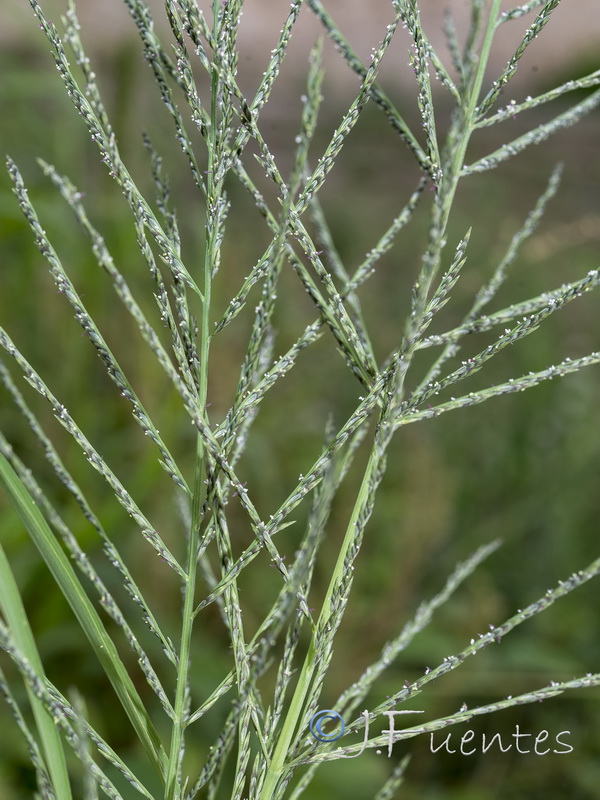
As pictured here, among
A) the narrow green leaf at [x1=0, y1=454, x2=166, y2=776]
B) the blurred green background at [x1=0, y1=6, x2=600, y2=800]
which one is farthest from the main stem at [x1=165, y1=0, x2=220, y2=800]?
the blurred green background at [x1=0, y1=6, x2=600, y2=800]

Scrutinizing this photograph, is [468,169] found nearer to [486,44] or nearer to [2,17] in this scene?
[486,44]

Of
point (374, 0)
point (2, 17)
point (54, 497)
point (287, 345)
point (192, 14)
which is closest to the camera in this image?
point (192, 14)

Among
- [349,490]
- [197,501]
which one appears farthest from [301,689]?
[349,490]

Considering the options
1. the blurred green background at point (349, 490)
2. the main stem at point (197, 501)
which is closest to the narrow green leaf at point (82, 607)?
the main stem at point (197, 501)

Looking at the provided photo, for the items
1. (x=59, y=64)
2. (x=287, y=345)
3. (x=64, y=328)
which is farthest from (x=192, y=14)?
(x=287, y=345)

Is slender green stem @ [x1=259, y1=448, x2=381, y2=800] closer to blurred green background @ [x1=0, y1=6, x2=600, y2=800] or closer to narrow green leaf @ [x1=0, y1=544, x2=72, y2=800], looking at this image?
narrow green leaf @ [x1=0, y1=544, x2=72, y2=800]

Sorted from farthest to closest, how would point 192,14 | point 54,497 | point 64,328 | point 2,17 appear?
point 2,17 → point 64,328 → point 54,497 → point 192,14

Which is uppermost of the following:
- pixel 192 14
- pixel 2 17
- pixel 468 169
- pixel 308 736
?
pixel 2 17

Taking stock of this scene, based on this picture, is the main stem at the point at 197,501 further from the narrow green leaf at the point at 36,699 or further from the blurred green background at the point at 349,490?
the blurred green background at the point at 349,490
